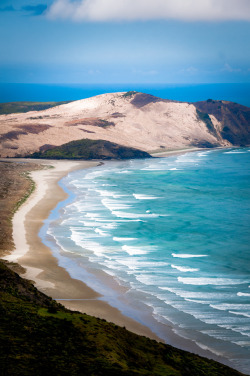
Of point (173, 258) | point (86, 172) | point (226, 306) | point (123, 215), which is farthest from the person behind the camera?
point (86, 172)

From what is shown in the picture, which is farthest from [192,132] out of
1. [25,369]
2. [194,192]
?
[25,369]

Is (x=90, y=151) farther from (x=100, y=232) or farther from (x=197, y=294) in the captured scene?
(x=197, y=294)

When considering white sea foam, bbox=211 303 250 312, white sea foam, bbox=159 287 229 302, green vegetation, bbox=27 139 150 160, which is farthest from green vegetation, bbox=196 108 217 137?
white sea foam, bbox=211 303 250 312

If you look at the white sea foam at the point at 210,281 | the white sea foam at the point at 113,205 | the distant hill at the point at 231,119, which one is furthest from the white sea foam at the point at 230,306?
the distant hill at the point at 231,119

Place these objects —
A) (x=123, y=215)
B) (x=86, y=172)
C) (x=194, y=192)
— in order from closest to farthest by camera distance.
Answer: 1. (x=123, y=215)
2. (x=194, y=192)
3. (x=86, y=172)

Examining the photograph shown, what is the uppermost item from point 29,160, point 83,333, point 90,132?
point 90,132

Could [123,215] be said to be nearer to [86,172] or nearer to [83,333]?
[83,333]

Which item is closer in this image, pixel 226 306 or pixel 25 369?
pixel 25 369

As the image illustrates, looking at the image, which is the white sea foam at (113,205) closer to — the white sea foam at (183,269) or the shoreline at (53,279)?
the shoreline at (53,279)
